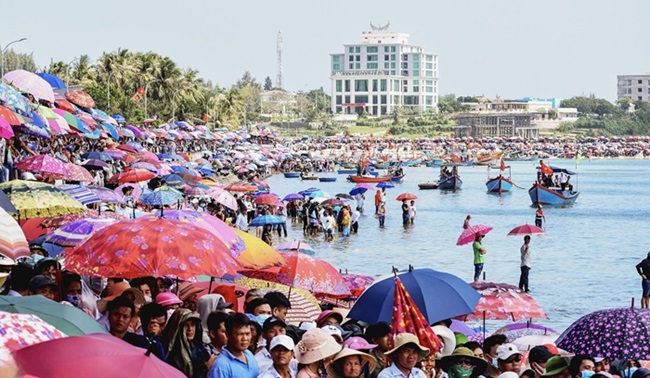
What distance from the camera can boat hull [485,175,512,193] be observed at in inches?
3184

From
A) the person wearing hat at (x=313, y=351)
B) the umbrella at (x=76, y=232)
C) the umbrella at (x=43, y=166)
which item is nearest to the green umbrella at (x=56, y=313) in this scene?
the person wearing hat at (x=313, y=351)

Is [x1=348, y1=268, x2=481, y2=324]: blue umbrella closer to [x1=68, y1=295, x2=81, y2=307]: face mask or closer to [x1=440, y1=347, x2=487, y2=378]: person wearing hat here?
[x1=440, y1=347, x2=487, y2=378]: person wearing hat

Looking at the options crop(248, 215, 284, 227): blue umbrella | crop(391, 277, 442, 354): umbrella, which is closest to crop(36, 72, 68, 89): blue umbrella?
crop(248, 215, 284, 227): blue umbrella

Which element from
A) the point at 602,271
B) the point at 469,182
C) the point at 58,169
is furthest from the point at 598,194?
the point at 58,169

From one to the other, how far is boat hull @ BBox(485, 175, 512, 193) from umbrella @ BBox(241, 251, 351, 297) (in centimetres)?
6771

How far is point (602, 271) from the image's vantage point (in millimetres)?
35375

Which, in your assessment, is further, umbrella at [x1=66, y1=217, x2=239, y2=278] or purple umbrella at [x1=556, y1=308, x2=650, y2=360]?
umbrella at [x1=66, y1=217, x2=239, y2=278]

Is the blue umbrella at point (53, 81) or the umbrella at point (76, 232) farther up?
the blue umbrella at point (53, 81)

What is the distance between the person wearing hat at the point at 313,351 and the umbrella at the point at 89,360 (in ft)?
6.50

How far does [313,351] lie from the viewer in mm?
7570

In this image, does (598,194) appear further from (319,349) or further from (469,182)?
(319,349)

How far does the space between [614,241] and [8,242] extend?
40730mm

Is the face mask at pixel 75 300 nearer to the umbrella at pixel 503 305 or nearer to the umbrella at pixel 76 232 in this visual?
the umbrella at pixel 76 232

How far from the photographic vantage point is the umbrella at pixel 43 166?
1936 centimetres
